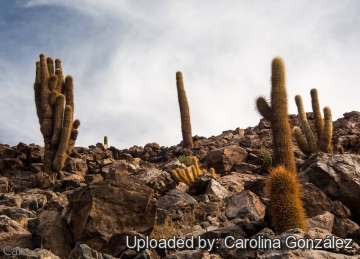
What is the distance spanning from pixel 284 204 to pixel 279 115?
18.9 feet

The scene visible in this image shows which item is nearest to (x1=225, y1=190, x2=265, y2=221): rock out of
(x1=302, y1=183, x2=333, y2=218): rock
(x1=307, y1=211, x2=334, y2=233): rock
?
(x1=302, y1=183, x2=333, y2=218): rock

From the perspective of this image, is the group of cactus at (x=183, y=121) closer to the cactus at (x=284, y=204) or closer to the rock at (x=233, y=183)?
the rock at (x=233, y=183)

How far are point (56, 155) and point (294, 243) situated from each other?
41.5 feet

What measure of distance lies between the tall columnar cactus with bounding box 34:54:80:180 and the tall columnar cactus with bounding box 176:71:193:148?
16.4 ft

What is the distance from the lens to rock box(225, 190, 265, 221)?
8.98 m

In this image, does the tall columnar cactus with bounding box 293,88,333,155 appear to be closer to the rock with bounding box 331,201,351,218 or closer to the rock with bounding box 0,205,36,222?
the rock with bounding box 331,201,351,218

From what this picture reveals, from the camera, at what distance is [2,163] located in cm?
1767

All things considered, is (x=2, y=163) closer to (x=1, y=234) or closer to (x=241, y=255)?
(x=1, y=234)

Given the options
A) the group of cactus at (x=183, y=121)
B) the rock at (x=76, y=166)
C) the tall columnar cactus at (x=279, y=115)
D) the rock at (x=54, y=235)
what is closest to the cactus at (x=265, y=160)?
the group of cactus at (x=183, y=121)

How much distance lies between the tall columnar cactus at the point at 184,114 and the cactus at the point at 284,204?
13670 mm

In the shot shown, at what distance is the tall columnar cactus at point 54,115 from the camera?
1709 centimetres

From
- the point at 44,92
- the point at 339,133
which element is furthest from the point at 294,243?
the point at 339,133

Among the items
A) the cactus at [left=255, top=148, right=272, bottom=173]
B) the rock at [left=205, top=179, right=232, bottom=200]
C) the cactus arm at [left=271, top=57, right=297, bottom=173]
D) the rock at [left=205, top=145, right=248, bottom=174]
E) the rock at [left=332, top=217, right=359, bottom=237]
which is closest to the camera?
the rock at [left=332, top=217, right=359, bottom=237]

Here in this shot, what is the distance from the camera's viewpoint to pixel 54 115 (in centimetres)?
1759
